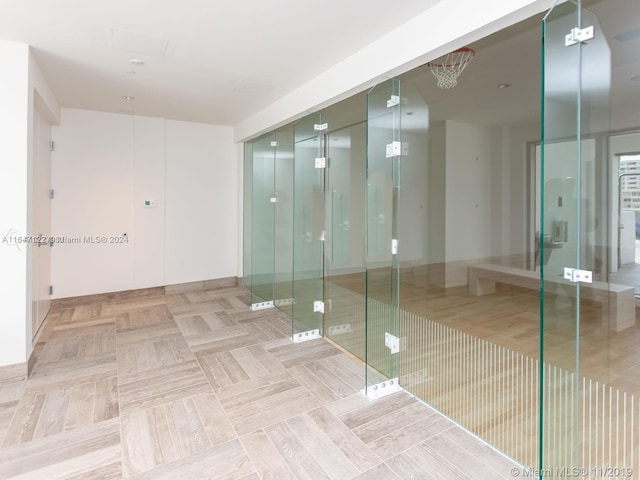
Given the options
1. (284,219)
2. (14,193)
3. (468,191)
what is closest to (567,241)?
(284,219)

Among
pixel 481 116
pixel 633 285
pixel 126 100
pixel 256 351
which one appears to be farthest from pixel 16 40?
pixel 481 116

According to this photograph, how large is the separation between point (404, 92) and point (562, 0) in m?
1.26

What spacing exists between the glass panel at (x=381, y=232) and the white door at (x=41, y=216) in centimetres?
339

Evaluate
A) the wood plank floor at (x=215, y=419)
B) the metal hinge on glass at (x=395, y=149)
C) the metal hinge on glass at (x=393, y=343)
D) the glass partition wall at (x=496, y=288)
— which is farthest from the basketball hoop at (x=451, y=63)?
the wood plank floor at (x=215, y=419)

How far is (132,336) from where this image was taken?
3.85 m

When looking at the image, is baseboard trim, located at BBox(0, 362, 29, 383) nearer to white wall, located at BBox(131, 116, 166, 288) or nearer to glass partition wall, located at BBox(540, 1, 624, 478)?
white wall, located at BBox(131, 116, 166, 288)

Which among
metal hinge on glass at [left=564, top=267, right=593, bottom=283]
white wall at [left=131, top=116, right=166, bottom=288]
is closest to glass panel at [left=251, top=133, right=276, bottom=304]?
white wall at [left=131, top=116, right=166, bottom=288]

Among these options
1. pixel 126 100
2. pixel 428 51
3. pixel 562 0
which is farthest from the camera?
pixel 126 100

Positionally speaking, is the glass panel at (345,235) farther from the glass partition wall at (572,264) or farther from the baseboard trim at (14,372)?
the baseboard trim at (14,372)

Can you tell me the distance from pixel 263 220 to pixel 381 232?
2.67m

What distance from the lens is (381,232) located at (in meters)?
2.83

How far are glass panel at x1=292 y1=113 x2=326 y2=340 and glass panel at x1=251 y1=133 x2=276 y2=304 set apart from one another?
29.4 inches

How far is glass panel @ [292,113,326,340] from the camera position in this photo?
3.80 m

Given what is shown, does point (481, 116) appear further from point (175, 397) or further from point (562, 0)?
point (175, 397)
